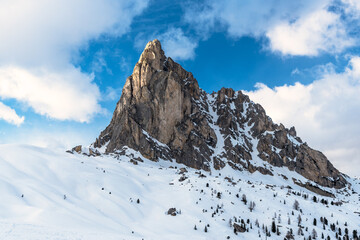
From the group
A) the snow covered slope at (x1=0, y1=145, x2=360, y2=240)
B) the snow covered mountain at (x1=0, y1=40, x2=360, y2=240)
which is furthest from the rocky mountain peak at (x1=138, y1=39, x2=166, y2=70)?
the snow covered slope at (x1=0, y1=145, x2=360, y2=240)

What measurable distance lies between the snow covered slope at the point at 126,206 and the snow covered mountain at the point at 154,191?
0.14m

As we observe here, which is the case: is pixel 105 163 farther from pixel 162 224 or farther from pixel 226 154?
pixel 226 154

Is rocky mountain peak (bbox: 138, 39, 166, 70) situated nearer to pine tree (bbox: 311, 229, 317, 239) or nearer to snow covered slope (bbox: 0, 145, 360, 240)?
snow covered slope (bbox: 0, 145, 360, 240)

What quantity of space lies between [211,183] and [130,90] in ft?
272

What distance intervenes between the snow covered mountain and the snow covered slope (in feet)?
0.46

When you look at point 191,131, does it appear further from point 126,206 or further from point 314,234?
point 126,206

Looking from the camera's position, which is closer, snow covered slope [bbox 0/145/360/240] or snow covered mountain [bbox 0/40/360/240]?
snow covered slope [bbox 0/145/360/240]

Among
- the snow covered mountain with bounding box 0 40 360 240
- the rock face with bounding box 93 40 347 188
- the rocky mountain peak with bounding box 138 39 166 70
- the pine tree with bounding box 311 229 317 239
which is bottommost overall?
the pine tree with bounding box 311 229 317 239

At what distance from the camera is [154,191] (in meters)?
48.8

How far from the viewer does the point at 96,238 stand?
19.9 metres

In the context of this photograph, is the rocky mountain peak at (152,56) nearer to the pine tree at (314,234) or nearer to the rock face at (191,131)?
the rock face at (191,131)

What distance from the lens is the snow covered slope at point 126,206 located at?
23.5 m

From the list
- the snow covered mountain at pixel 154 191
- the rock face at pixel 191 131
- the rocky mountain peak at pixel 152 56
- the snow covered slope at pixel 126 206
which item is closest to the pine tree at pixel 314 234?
the snow covered mountain at pixel 154 191

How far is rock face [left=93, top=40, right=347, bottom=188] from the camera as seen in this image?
4402 inches
